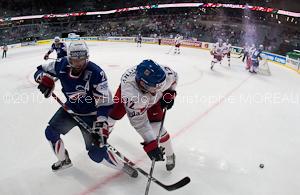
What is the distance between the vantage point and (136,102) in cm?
248

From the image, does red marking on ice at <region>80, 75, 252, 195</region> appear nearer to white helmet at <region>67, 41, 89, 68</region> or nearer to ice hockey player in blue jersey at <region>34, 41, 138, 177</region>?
ice hockey player in blue jersey at <region>34, 41, 138, 177</region>

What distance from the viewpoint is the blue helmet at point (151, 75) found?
238cm

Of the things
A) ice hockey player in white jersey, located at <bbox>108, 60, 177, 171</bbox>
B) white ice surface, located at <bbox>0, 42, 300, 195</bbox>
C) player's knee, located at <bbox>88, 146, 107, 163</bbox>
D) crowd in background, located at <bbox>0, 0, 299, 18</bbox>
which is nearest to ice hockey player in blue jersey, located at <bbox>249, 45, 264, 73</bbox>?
white ice surface, located at <bbox>0, 42, 300, 195</bbox>

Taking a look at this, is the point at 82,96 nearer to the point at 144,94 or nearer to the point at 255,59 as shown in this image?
the point at 144,94

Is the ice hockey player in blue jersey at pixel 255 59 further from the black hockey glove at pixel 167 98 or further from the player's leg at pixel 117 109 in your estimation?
the player's leg at pixel 117 109

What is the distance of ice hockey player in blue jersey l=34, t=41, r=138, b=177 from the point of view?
105 inches

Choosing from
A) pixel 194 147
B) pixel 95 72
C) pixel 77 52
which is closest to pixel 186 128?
pixel 194 147

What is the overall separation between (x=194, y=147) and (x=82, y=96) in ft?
6.64

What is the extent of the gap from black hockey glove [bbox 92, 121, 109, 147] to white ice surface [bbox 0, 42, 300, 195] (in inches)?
27.3

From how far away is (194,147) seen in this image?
418 centimetres

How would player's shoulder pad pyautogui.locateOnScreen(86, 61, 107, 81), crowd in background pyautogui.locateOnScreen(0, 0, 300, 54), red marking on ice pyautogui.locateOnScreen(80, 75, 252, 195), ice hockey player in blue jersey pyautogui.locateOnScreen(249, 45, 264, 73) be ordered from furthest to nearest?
crowd in background pyautogui.locateOnScreen(0, 0, 300, 54)
ice hockey player in blue jersey pyautogui.locateOnScreen(249, 45, 264, 73)
red marking on ice pyautogui.locateOnScreen(80, 75, 252, 195)
player's shoulder pad pyautogui.locateOnScreen(86, 61, 107, 81)

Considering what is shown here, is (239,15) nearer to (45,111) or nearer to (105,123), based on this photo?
(45,111)

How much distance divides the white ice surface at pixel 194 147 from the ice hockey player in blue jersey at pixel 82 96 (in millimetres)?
355

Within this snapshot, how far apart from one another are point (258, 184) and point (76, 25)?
26.2 m
